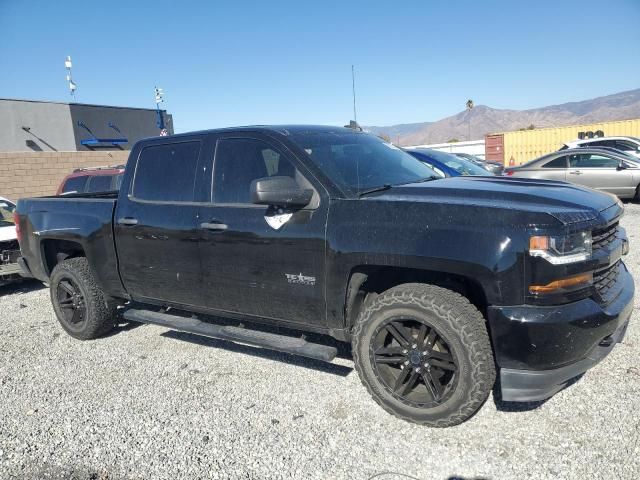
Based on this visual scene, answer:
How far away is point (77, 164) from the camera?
20.1 meters

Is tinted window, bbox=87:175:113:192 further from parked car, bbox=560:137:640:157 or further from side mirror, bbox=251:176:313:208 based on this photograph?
parked car, bbox=560:137:640:157

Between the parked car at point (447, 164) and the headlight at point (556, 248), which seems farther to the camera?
the parked car at point (447, 164)

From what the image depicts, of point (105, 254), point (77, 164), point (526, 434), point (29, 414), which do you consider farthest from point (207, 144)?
point (77, 164)

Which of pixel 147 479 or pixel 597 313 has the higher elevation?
pixel 597 313

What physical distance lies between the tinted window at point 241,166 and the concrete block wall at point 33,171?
16.9 m

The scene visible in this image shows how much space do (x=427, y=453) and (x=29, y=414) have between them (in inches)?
112

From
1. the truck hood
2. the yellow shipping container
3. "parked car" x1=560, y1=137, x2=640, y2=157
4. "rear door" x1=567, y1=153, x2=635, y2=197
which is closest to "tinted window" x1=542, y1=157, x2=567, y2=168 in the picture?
"rear door" x1=567, y1=153, x2=635, y2=197

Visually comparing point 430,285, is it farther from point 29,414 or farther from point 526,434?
point 29,414

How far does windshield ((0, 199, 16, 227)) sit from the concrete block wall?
10.5 metres

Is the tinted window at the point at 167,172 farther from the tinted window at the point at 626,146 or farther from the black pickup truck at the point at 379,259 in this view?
the tinted window at the point at 626,146

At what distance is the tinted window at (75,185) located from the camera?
9.44m

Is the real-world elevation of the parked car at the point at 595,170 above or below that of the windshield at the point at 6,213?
below

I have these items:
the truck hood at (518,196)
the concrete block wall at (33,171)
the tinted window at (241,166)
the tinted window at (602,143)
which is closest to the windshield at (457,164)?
the truck hood at (518,196)

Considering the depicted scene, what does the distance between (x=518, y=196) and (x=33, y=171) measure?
1946cm
